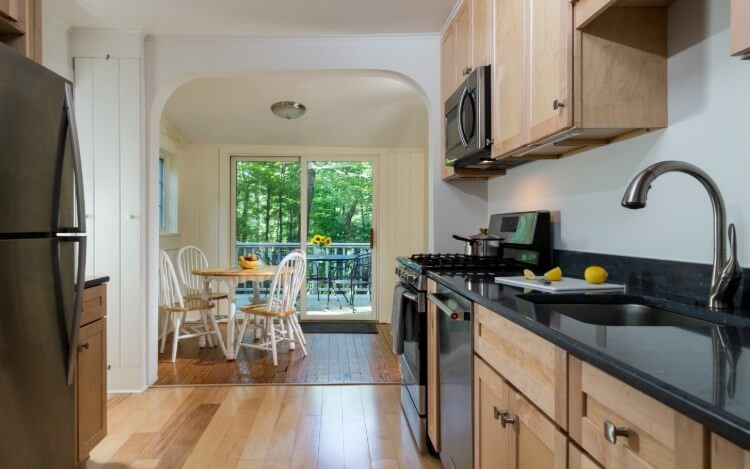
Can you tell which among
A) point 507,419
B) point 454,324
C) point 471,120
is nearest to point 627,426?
point 507,419

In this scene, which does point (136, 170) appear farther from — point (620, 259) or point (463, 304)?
point (620, 259)

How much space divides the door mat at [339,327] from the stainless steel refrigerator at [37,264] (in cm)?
328

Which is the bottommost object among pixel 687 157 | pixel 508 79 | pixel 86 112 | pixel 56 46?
pixel 687 157

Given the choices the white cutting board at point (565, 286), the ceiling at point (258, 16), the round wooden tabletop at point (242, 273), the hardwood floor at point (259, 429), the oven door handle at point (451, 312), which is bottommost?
the hardwood floor at point (259, 429)

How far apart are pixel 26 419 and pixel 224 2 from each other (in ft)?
7.42

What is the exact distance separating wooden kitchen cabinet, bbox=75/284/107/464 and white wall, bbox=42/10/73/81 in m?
1.62

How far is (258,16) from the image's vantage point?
276cm

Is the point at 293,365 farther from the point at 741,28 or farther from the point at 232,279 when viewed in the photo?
the point at 741,28

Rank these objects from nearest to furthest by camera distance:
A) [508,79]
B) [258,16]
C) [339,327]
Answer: [508,79], [258,16], [339,327]

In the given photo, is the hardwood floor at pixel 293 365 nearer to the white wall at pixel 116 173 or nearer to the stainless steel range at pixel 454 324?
the white wall at pixel 116 173

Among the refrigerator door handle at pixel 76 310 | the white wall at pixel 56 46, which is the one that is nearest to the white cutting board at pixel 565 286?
the refrigerator door handle at pixel 76 310

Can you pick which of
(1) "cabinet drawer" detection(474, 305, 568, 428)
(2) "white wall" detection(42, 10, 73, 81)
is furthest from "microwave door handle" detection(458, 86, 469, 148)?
(2) "white wall" detection(42, 10, 73, 81)

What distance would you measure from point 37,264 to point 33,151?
0.34 m

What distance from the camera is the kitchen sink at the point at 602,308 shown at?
135 cm
